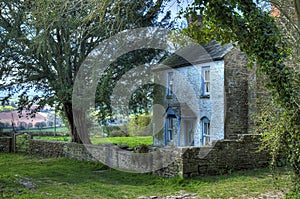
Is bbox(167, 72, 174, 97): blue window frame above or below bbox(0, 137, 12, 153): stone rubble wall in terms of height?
above

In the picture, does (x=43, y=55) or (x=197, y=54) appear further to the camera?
(x=197, y=54)

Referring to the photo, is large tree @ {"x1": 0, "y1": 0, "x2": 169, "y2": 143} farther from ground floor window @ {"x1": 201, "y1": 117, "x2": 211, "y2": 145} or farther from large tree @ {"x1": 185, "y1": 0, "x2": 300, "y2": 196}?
large tree @ {"x1": 185, "y1": 0, "x2": 300, "y2": 196}

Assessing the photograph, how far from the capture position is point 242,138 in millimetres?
12734

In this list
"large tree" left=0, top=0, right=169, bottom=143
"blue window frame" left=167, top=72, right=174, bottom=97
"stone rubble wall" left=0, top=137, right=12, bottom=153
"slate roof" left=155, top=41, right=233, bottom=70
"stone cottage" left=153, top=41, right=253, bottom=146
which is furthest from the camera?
"stone rubble wall" left=0, top=137, right=12, bottom=153

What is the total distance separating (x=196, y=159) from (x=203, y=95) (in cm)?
716

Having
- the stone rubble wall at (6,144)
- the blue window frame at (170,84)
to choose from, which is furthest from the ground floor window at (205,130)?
the stone rubble wall at (6,144)

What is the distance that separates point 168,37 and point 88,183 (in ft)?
33.6

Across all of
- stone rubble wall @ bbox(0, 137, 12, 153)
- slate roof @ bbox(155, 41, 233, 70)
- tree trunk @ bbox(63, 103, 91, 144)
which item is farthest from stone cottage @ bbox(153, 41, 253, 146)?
stone rubble wall @ bbox(0, 137, 12, 153)

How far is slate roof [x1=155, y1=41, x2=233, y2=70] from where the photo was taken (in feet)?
57.7

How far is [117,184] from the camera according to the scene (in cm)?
1164

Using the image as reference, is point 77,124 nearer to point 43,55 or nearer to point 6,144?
point 43,55

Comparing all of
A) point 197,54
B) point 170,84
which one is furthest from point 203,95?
point 170,84

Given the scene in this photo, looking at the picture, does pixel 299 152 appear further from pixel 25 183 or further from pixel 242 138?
pixel 25 183

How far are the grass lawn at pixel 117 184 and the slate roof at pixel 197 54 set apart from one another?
6.98 metres
